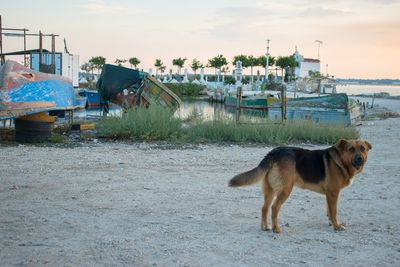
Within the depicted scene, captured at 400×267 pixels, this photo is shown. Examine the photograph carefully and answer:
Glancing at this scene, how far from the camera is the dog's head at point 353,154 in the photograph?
627cm

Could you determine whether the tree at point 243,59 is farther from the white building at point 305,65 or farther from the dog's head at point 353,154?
the dog's head at point 353,154

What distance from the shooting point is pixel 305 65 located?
119 m

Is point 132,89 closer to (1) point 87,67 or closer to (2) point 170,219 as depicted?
(2) point 170,219

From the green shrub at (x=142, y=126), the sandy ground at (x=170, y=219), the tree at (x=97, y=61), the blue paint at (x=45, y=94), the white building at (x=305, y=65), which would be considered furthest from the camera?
the white building at (x=305, y=65)

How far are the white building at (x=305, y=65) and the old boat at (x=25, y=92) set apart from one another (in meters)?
97.3

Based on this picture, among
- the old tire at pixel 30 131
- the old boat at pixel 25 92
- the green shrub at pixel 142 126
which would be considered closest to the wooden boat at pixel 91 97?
the old boat at pixel 25 92

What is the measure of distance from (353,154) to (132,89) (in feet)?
54.3

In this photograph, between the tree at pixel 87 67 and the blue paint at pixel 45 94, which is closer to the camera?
the blue paint at pixel 45 94

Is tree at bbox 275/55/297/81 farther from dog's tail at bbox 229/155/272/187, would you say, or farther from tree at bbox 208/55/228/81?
dog's tail at bbox 229/155/272/187

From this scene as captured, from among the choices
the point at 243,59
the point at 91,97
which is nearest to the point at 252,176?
the point at 91,97

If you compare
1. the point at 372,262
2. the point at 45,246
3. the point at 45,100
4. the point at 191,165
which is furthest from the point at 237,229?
the point at 45,100

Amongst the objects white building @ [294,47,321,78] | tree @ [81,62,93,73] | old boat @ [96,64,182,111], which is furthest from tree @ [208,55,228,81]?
old boat @ [96,64,182,111]

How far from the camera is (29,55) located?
29234 mm

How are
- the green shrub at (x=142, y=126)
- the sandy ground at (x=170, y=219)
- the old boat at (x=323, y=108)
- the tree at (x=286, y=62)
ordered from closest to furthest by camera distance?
the sandy ground at (x=170, y=219) < the green shrub at (x=142, y=126) < the old boat at (x=323, y=108) < the tree at (x=286, y=62)
